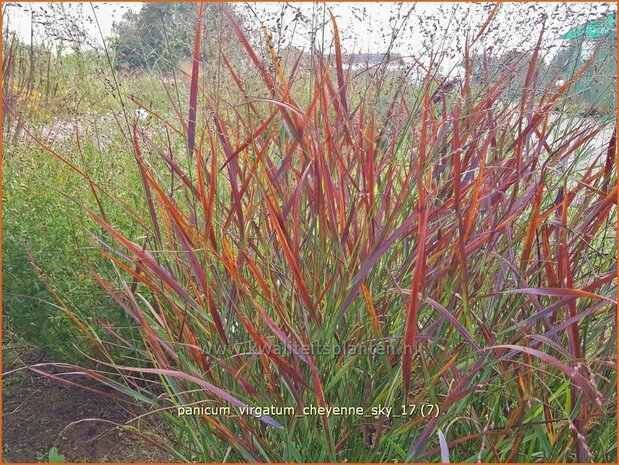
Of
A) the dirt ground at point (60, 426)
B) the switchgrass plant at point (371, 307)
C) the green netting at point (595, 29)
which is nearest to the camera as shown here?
the switchgrass plant at point (371, 307)

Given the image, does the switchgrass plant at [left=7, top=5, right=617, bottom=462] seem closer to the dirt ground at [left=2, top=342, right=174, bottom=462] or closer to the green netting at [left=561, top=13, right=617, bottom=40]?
the green netting at [left=561, top=13, right=617, bottom=40]

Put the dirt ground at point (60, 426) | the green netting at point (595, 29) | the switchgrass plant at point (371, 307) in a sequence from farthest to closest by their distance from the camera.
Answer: the dirt ground at point (60, 426) < the green netting at point (595, 29) < the switchgrass plant at point (371, 307)

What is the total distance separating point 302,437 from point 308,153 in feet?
2.20

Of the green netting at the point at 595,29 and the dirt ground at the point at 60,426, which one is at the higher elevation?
the green netting at the point at 595,29

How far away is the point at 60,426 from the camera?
7.34 feet

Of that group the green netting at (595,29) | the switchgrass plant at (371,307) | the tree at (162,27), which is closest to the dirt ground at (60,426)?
the switchgrass plant at (371,307)

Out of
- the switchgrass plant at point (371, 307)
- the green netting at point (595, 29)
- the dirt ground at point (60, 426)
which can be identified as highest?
the green netting at point (595, 29)

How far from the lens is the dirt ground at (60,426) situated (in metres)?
2.09

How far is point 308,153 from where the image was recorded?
1371 millimetres

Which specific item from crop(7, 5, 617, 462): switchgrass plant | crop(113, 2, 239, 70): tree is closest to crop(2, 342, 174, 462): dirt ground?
crop(7, 5, 617, 462): switchgrass plant

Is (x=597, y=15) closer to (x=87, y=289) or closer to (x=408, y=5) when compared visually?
(x=408, y=5)

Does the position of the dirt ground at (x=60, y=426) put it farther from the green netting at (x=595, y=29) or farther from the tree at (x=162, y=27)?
the green netting at (x=595, y=29)

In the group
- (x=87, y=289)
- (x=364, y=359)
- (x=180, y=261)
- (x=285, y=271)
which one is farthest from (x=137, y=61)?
(x=364, y=359)

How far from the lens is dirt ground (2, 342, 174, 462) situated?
6.85 ft
